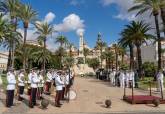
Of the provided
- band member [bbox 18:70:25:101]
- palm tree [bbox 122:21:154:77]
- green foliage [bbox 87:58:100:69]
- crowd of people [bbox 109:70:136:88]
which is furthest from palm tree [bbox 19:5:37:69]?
green foliage [bbox 87:58:100:69]

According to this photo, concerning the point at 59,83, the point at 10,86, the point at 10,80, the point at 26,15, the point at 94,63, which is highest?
the point at 26,15

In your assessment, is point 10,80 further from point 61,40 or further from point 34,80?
point 61,40

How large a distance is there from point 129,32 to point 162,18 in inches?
686

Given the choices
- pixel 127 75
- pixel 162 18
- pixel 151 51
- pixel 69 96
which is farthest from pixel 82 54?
pixel 69 96

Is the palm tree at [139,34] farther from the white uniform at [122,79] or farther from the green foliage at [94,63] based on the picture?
the green foliage at [94,63]

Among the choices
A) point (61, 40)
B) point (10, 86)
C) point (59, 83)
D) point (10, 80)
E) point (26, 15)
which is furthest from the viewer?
point (61, 40)

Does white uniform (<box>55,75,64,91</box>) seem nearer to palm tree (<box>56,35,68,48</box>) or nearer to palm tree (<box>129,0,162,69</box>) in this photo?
palm tree (<box>129,0,162,69</box>)

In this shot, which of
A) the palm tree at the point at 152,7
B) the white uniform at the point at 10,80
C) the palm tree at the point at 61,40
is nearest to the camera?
the white uniform at the point at 10,80

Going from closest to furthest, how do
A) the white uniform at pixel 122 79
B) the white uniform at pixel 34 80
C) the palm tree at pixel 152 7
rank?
the white uniform at pixel 34 80 → the white uniform at pixel 122 79 → the palm tree at pixel 152 7

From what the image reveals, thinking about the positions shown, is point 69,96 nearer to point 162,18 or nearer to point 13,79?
point 13,79

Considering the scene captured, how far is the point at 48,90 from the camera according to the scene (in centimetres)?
3030

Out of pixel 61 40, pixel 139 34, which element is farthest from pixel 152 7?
pixel 61 40

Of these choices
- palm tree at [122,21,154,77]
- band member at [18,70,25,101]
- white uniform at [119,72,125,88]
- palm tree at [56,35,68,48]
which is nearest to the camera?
band member at [18,70,25,101]

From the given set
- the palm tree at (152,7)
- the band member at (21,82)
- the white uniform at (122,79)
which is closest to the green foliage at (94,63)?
the palm tree at (152,7)
